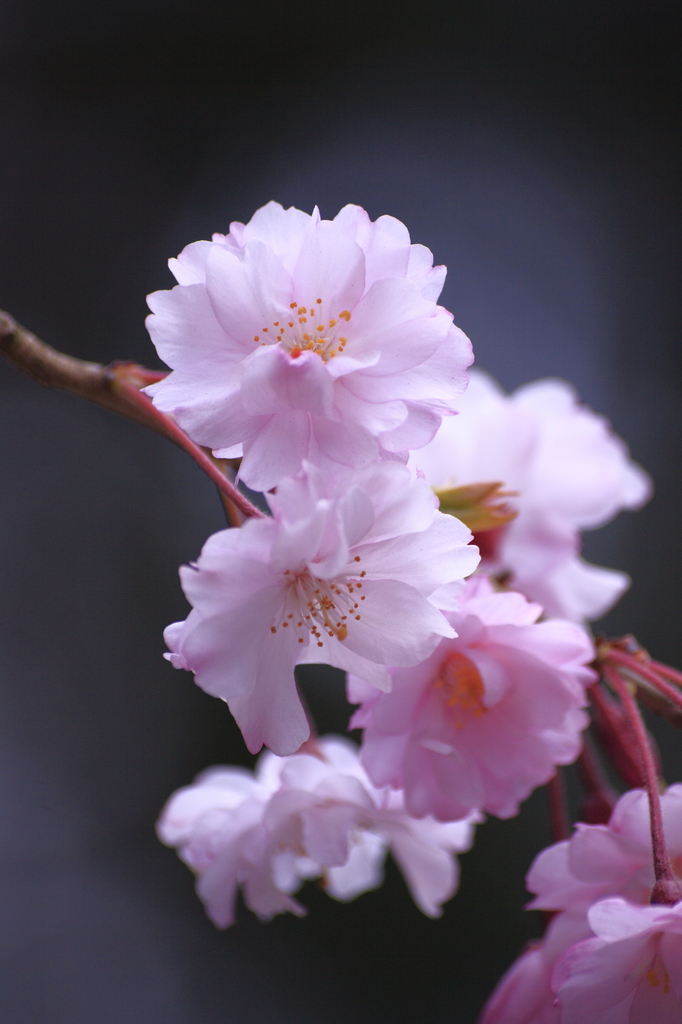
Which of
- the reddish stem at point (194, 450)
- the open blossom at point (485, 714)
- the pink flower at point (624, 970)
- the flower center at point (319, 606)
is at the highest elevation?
the reddish stem at point (194, 450)

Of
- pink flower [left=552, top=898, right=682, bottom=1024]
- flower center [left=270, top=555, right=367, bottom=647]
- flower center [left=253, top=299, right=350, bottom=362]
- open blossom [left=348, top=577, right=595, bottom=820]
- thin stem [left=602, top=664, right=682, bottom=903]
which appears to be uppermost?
flower center [left=253, top=299, right=350, bottom=362]

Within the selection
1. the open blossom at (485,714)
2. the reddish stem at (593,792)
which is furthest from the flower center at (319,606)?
the reddish stem at (593,792)

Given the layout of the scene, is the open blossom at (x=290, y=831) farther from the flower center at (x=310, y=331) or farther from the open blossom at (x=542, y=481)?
the flower center at (x=310, y=331)

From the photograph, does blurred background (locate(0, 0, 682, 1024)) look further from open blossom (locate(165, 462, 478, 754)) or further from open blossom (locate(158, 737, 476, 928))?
open blossom (locate(165, 462, 478, 754))

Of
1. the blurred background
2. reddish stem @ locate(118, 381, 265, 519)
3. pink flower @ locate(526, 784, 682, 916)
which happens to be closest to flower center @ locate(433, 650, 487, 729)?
pink flower @ locate(526, 784, 682, 916)

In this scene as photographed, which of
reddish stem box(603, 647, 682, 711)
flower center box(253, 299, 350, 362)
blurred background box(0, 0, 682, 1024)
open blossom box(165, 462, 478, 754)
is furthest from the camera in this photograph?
blurred background box(0, 0, 682, 1024)

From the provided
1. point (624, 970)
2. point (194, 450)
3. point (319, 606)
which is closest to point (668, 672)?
point (624, 970)

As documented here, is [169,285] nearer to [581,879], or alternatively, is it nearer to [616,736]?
[616,736]
